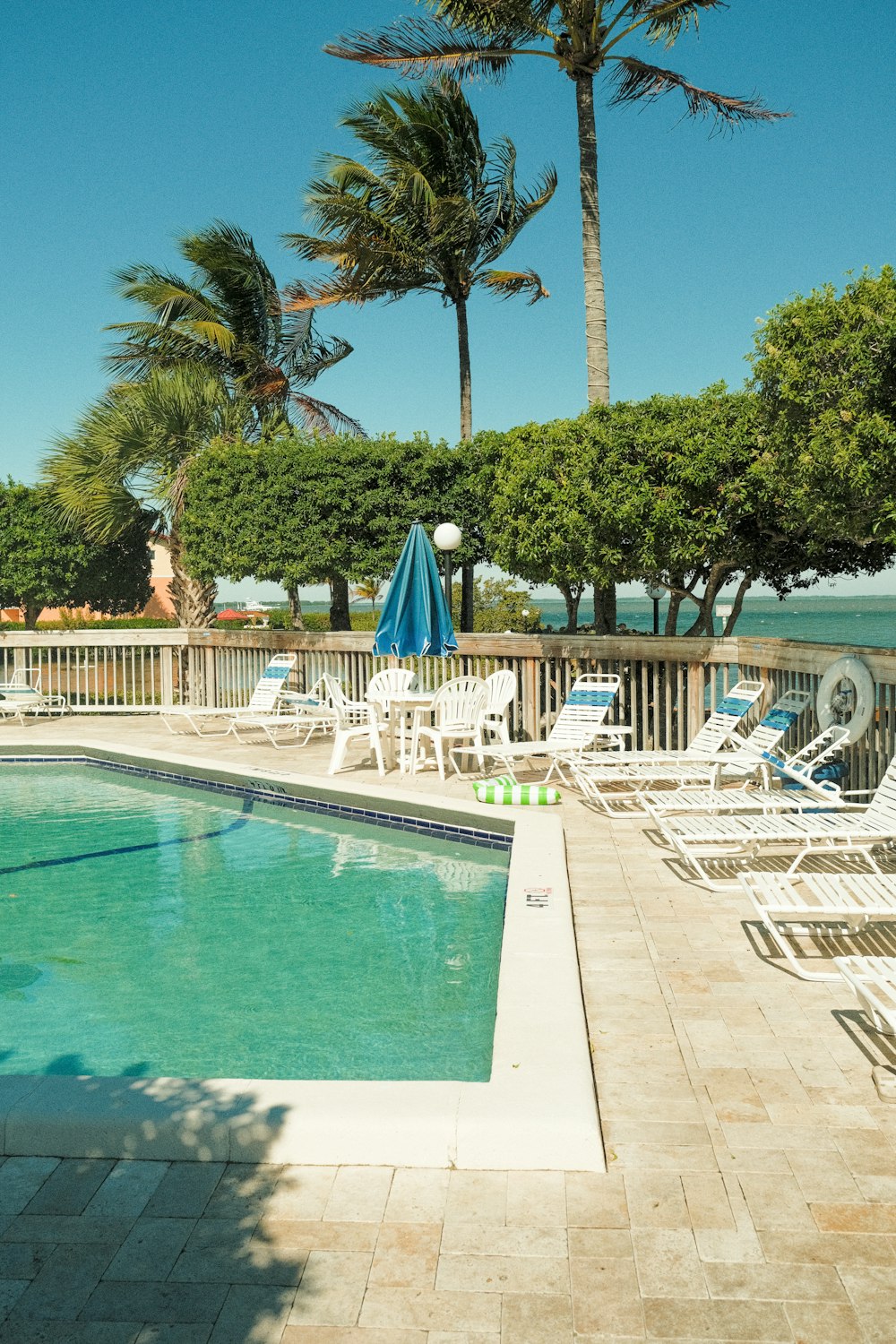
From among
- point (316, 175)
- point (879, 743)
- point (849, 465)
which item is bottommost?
point (879, 743)

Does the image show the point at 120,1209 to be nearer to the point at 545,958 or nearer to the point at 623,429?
the point at 545,958

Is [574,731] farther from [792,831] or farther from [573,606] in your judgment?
[573,606]

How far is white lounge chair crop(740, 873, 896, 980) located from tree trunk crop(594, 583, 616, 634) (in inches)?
350

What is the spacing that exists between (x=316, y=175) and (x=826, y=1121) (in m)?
19.9

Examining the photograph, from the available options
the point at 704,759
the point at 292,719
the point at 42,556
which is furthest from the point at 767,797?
the point at 42,556

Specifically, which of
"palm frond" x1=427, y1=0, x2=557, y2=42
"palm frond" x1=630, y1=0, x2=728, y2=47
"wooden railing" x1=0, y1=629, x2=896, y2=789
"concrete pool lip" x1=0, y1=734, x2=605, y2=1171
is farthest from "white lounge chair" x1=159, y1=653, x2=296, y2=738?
"concrete pool lip" x1=0, y1=734, x2=605, y2=1171

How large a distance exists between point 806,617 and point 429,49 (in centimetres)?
10853

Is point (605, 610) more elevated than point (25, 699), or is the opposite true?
point (605, 610)

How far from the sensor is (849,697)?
778 cm

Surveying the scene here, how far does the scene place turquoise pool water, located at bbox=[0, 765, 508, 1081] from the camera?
14.3 feet

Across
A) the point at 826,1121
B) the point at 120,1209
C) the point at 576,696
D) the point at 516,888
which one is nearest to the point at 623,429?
the point at 576,696

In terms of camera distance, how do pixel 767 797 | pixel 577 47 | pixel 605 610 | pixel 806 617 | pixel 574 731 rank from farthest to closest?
pixel 806 617 → pixel 605 610 → pixel 577 47 → pixel 574 731 → pixel 767 797

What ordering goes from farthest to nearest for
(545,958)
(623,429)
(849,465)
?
(623,429)
(849,465)
(545,958)

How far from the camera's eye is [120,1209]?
2.72 metres
